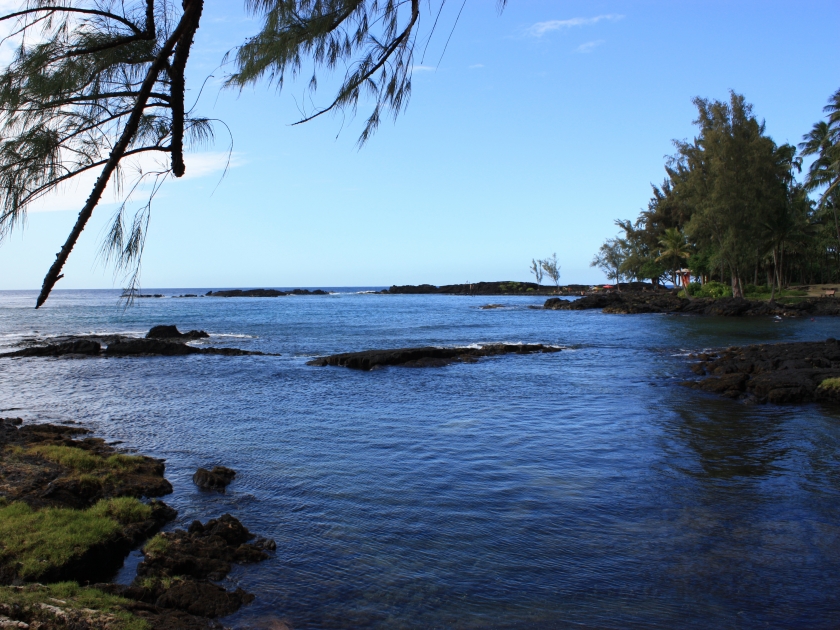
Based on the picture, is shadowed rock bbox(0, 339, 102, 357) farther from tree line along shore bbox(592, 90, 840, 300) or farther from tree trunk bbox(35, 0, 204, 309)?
tree line along shore bbox(592, 90, 840, 300)

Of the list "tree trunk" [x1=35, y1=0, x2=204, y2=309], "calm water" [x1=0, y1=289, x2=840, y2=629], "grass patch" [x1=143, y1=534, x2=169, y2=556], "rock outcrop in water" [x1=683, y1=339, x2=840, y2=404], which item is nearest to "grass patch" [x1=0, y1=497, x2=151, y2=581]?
"grass patch" [x1=143, y1=534, x2=169, y2=556]

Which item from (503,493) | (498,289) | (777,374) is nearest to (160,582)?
(503,493)

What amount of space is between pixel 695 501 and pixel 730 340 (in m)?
23.3

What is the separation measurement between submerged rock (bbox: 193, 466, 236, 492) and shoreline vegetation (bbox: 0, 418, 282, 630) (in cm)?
43

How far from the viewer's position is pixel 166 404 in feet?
49.7

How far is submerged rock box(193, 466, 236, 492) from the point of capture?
27.0 feet

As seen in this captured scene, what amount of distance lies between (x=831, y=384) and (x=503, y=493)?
10.3m

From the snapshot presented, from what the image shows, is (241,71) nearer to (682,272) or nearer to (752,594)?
(752,594)

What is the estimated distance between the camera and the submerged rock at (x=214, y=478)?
27.0 ft

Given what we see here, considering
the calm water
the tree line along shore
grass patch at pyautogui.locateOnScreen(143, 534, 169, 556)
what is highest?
the tree line along shore

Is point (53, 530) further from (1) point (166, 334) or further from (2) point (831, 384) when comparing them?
(1) point (166, 334)

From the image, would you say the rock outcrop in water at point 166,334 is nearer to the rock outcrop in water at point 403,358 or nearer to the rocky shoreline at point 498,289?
the rock outcrop in water at point 403,358

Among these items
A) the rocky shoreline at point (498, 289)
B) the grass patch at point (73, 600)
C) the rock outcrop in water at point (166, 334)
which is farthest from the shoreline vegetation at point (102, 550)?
the rocky shoreline at point (498, 289)

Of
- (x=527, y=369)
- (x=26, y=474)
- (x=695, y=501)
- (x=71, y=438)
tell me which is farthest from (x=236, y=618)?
(x=527, y=369)
